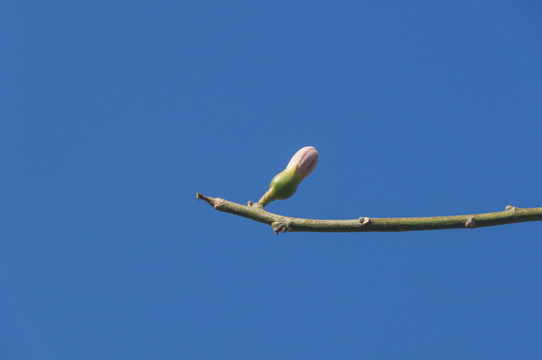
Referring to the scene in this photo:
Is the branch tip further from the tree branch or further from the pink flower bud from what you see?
the pink flower bud

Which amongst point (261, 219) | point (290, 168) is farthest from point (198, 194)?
point (290, 168)

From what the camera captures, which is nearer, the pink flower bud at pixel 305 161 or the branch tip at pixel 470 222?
the branch tip at pixel 470 222

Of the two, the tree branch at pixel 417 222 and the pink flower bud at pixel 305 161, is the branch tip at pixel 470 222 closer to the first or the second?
the tree branch at pixel 417 222

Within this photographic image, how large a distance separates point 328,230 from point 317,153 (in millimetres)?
1381

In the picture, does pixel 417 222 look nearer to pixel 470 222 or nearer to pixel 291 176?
pixel 470 222

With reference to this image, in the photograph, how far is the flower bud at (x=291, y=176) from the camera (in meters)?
2.95

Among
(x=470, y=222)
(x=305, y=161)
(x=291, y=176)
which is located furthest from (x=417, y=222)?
(x=305, y=161)

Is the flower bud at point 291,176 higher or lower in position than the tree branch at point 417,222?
higher

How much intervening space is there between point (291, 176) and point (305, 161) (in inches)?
7.2

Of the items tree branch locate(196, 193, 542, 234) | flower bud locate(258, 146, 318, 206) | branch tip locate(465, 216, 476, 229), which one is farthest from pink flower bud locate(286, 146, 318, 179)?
branch tip locate(465, 216, 476, 229)

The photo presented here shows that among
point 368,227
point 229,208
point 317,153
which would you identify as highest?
point 317,153

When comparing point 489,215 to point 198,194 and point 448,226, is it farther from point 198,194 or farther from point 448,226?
point 198,194

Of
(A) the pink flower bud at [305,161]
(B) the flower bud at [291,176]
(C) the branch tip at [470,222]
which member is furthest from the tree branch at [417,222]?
(A) the pink flower bud at [305,161]

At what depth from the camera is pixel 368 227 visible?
191cm
